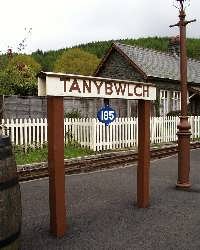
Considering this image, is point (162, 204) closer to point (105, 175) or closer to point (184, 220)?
point (184, 220)

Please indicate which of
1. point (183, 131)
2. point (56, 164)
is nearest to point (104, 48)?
point (183, 131)

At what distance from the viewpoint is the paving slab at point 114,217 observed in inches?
182

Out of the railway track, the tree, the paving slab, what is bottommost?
the paving slab

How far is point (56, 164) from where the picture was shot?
4855 mm

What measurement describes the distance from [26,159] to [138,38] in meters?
92.1

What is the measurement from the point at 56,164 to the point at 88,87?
42.1 inches

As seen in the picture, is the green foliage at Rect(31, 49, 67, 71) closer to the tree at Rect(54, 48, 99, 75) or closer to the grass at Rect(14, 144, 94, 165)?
the tree at Rect(54, 48, 99, 75)

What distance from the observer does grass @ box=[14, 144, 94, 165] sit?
463 inches

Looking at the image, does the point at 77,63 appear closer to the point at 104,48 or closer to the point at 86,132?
the point at 104,48

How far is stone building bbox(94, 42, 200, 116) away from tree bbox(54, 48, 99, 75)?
44.9m

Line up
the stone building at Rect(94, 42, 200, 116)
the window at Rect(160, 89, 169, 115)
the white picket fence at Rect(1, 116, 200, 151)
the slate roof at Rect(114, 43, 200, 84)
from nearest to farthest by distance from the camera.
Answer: the white picket fence at Rect(1, 116, 200, 151), the stone building at Rect(94, 42, 200, 116), the slate roof at Rect(114, 43, 200, 84), the window at Rect(160, 89, 169, 115)

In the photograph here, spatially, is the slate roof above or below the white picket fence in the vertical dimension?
above

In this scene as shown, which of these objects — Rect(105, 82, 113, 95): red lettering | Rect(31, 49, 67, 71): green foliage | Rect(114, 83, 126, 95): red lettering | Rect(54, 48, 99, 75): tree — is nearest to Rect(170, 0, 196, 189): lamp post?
Rect(114, 83, 126, 95): red lettering

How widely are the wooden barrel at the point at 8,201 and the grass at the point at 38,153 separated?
23.6 ft
